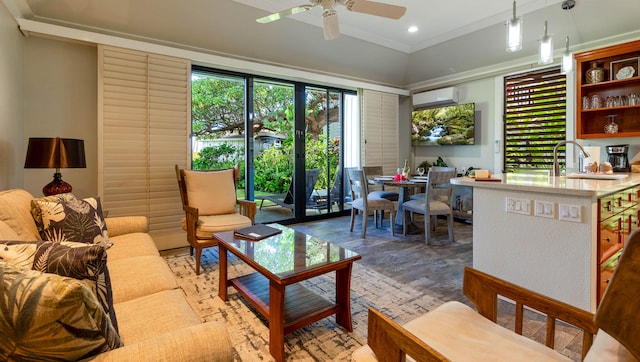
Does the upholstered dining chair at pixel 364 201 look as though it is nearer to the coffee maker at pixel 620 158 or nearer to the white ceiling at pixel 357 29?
the white ceiling at pixel 357 29

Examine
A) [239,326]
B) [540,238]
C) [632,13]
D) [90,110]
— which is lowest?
[239,326]

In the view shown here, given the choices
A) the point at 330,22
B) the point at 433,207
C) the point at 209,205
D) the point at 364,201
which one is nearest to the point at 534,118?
the point at 433,207

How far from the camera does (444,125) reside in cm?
561

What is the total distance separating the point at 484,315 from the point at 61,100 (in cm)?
430

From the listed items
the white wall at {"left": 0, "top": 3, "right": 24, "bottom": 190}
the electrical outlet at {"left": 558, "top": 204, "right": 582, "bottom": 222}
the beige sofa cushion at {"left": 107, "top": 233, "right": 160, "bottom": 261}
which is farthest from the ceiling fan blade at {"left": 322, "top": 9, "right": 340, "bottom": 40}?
the white wall at {"left": 0, "top": 3, "right": 24, "bottom": 190}

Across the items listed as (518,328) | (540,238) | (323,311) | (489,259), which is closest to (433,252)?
(489,259)

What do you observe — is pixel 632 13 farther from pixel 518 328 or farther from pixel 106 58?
pixel 106 58

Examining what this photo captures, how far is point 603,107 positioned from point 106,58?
18.5 ft

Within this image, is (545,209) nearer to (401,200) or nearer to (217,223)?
(401,200)

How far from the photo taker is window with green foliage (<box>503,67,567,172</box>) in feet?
14.4

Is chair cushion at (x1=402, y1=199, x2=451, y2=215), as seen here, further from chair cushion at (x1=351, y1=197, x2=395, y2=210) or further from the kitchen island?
the kitchen island

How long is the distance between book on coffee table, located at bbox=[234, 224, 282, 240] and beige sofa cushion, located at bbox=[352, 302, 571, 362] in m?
1.51

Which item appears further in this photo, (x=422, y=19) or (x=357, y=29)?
(x=357, y=29)

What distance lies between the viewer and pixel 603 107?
3.74 metres
